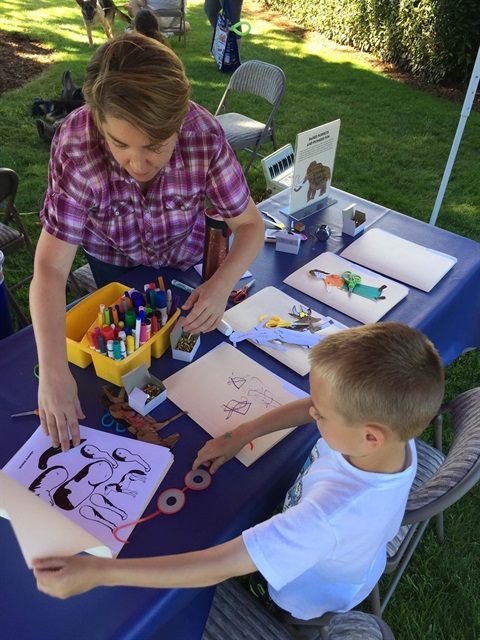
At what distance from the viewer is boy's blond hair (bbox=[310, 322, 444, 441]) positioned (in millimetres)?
844

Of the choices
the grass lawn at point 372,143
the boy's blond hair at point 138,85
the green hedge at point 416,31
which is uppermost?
the green hedge at point 416,31

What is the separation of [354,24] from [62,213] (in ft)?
22.8

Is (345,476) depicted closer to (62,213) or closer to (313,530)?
(313,530)

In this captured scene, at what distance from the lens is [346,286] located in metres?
1.63


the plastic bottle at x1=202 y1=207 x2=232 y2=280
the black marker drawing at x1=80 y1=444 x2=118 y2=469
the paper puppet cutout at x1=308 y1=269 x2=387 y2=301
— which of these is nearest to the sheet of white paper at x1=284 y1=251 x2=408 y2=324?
the paper puppet cutout at x1=308 y1=269 x2=387 y2=301

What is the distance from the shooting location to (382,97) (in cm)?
563

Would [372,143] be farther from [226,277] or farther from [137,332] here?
[137,332]

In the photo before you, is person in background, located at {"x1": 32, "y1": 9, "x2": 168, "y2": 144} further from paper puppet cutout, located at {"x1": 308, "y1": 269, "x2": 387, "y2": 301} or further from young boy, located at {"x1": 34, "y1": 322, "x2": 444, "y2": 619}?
young boy, located at {"x1": 34, "y1": 322, "x2": 444, "y2": 619}

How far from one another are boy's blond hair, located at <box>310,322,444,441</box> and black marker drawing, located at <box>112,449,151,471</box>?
1.50 ft

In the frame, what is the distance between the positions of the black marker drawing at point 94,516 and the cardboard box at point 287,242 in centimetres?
112

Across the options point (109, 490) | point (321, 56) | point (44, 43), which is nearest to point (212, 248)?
point (109, 490)

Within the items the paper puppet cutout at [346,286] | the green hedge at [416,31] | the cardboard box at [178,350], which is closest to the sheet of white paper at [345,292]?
the paper puppet cutout at [346,286]

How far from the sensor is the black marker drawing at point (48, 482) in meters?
1.01

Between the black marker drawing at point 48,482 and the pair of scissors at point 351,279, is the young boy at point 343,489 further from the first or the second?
the pair of scissors at point 351,279
